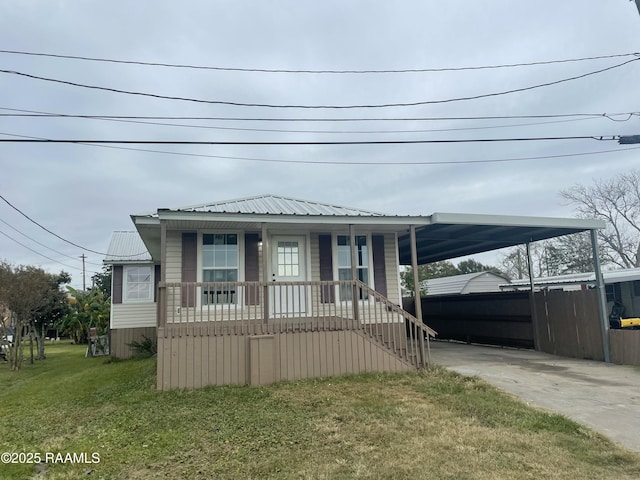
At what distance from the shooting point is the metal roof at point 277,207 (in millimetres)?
8578

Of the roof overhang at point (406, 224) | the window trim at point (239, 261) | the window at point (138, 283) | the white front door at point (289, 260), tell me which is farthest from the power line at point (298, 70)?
the window at point (138, 283)

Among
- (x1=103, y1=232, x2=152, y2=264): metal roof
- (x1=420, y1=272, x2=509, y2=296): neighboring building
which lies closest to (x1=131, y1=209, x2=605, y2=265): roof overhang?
(x1=103, y1=232, x2=152, y2=264): metal roof

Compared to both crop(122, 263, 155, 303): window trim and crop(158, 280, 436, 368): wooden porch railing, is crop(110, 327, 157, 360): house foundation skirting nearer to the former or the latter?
crop(122, 263, 155, 303): window trim

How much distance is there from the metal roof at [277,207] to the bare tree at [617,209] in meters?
26.7

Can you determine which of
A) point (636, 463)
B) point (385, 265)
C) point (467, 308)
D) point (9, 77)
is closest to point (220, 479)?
point (636, 463)

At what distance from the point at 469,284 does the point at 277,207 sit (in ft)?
61.1

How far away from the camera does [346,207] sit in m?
10.2

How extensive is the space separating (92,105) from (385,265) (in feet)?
23.8

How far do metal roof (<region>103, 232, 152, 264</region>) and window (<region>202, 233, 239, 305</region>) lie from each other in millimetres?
5474

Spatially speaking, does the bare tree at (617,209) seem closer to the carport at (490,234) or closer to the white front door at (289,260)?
the carport at (490,234)

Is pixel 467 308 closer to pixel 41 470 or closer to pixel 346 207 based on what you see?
pixel 346 207

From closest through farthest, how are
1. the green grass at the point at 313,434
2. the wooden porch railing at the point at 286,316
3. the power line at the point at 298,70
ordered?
the green grass at the point at 313,434 < the wooden porch railing at the point at 286,316 < the power line at the point at 298,70

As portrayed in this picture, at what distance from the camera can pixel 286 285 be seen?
25.8 feet

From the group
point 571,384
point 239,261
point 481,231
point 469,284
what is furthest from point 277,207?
point 469,284
